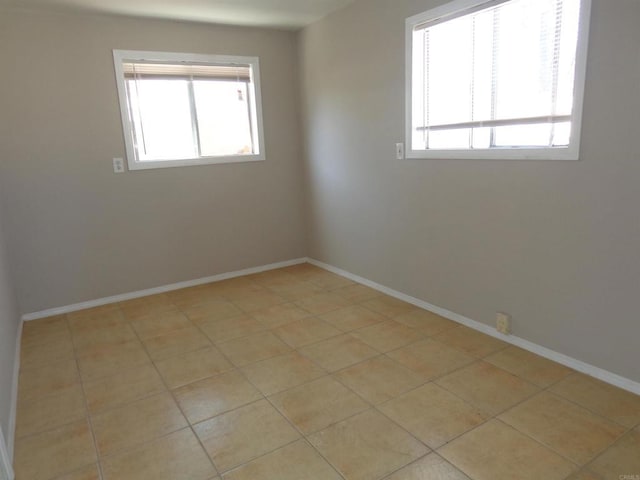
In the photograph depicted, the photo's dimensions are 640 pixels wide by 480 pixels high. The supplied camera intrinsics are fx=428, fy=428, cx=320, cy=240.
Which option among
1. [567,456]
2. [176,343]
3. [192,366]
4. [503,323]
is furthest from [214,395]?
[503,323]

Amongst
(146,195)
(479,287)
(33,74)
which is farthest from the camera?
(146,195)

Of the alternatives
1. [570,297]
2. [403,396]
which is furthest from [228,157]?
[570,297]

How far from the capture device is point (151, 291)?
12.7 feet

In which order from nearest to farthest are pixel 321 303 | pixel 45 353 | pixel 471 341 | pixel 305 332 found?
pixel 471 341, pixel 45 353, pixel 305 332, pixel 321 303

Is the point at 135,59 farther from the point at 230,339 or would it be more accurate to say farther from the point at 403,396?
the point at 403,396

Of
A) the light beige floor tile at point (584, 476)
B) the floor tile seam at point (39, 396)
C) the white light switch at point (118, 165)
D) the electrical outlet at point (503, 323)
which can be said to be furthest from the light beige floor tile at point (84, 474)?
the white light switch at point (118, 165)

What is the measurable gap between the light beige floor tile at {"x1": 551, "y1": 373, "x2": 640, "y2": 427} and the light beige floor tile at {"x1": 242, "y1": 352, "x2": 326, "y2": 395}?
4.11ft

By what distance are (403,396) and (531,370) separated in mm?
743

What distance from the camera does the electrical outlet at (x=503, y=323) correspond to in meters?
2.60

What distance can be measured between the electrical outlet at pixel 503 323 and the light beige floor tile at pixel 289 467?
1451 millimetres

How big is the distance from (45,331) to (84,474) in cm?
182

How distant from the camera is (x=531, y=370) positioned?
2312 mm

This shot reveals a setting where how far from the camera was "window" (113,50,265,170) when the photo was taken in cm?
360

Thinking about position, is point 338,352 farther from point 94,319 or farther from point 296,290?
point 94,319
